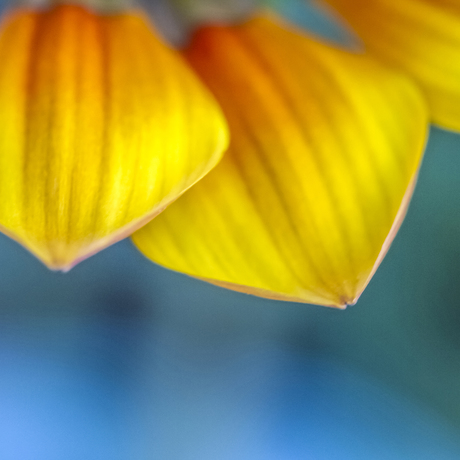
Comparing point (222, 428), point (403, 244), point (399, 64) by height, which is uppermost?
point (399, 64)

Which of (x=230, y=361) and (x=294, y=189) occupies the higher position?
(x=294, y=189)

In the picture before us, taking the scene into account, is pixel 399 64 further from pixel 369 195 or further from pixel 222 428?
pixel 222 428

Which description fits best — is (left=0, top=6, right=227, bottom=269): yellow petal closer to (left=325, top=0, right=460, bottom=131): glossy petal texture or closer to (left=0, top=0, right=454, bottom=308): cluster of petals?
(left=0, top=0, right=454, bottom=308): cluster of petals

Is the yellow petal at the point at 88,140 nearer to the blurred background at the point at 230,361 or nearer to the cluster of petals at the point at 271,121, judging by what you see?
the cluster of petals at the point at 271,121

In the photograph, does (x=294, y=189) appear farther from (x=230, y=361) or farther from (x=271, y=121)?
(x=230, y=361)

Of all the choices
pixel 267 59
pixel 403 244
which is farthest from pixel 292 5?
pixel 403 244

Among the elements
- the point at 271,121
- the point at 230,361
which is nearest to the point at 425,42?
the point at 271,121

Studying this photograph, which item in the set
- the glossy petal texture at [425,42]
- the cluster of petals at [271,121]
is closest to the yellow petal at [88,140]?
the cluster of petals at [271,121]

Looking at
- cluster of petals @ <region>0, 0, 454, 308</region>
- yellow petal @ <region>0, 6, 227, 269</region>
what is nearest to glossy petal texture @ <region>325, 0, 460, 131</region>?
cluster of petals @ <region>0, 0, 454, 308</region>
